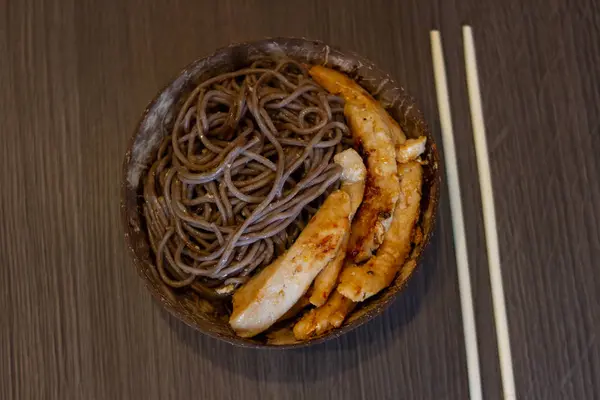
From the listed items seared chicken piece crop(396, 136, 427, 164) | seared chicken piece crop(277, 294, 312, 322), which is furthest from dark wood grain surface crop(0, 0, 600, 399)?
seared chicken piece crop(396, 136, 427, 164)

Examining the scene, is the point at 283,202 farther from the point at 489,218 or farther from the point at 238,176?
the point at 489,218

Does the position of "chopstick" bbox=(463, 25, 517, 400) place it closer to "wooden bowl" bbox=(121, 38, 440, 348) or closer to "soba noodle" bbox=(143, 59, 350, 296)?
"wooden bowl" bbox=(121, 38, 440, 348)

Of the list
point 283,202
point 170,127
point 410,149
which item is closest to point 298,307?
point 283,202

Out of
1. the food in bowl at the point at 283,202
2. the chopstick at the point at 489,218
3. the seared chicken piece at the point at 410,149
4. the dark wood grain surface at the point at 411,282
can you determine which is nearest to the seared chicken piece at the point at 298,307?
the food in bowl at the point at 283,202

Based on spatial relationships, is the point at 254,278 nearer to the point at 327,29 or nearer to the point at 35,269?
the point at 35,269

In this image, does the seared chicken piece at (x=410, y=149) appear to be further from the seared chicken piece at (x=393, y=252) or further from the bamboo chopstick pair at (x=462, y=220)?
the bamboo chopstick pair at (x=462, y=220)

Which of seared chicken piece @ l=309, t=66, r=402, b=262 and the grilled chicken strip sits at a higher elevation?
seared chicken piece @ l=309, t=66, r=402, b=262

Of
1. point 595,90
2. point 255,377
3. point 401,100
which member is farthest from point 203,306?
point 595,90
